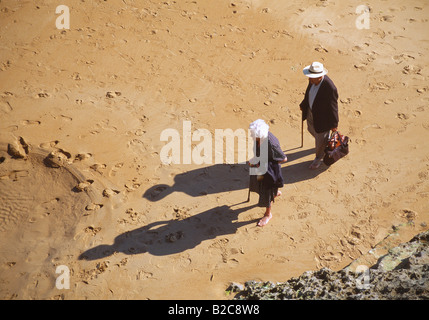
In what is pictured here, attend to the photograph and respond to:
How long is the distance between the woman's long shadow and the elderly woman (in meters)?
0.49

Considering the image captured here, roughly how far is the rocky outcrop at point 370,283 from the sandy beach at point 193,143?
452 mm

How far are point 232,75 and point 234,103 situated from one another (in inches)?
34.3

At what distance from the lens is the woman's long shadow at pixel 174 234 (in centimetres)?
639

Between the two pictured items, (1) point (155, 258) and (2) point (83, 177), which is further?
(2) point (83, 177)

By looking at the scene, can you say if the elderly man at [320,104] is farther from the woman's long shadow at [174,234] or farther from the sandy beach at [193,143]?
the woman's long shadow at [174,234]

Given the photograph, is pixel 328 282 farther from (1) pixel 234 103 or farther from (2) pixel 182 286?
(1) pixel 234 103

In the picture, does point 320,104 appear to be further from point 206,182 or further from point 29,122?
point 29,122

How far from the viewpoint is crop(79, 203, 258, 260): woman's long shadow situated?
6387 millimetres

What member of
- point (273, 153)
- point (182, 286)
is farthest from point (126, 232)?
point (273, 153)

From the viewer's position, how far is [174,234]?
6555 millimetres

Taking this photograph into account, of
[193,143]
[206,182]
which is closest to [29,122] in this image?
[193,143]

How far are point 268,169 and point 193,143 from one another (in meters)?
2.24

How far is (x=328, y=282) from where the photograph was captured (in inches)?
207

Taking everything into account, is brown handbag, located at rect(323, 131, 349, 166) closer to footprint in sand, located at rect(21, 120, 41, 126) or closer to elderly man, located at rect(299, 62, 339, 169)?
elderly man, located at rect(299, 62, 339, 169)
